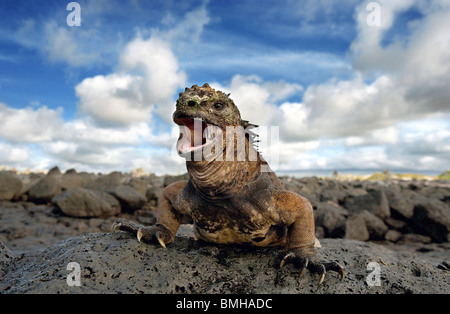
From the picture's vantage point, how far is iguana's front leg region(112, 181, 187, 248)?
14.1ft

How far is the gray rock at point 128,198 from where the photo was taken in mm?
13484

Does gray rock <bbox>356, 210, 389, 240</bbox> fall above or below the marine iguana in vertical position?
below

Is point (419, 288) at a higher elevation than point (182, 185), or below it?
below

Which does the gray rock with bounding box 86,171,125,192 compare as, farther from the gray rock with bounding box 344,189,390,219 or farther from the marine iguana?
the marine iguana

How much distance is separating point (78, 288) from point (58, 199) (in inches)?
391

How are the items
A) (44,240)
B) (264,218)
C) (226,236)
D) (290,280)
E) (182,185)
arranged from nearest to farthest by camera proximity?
(290,280), (264,218), (226,236), (182,185), (44,240)

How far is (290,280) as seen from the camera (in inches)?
141

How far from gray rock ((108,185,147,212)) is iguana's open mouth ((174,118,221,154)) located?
420 inches

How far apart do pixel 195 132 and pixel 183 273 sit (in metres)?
1.46

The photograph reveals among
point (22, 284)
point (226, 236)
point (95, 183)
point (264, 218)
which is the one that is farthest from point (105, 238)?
point (95, 183)

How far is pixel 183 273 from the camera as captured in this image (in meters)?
3.54

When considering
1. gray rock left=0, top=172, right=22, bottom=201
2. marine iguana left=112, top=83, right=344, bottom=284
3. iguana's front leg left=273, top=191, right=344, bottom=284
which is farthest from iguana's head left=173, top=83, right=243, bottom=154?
gray rock left=0, top=172, right=22, bottom=201

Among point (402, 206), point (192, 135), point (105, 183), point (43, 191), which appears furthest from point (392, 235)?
point (43, 191)

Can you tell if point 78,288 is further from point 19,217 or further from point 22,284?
point 19,217
